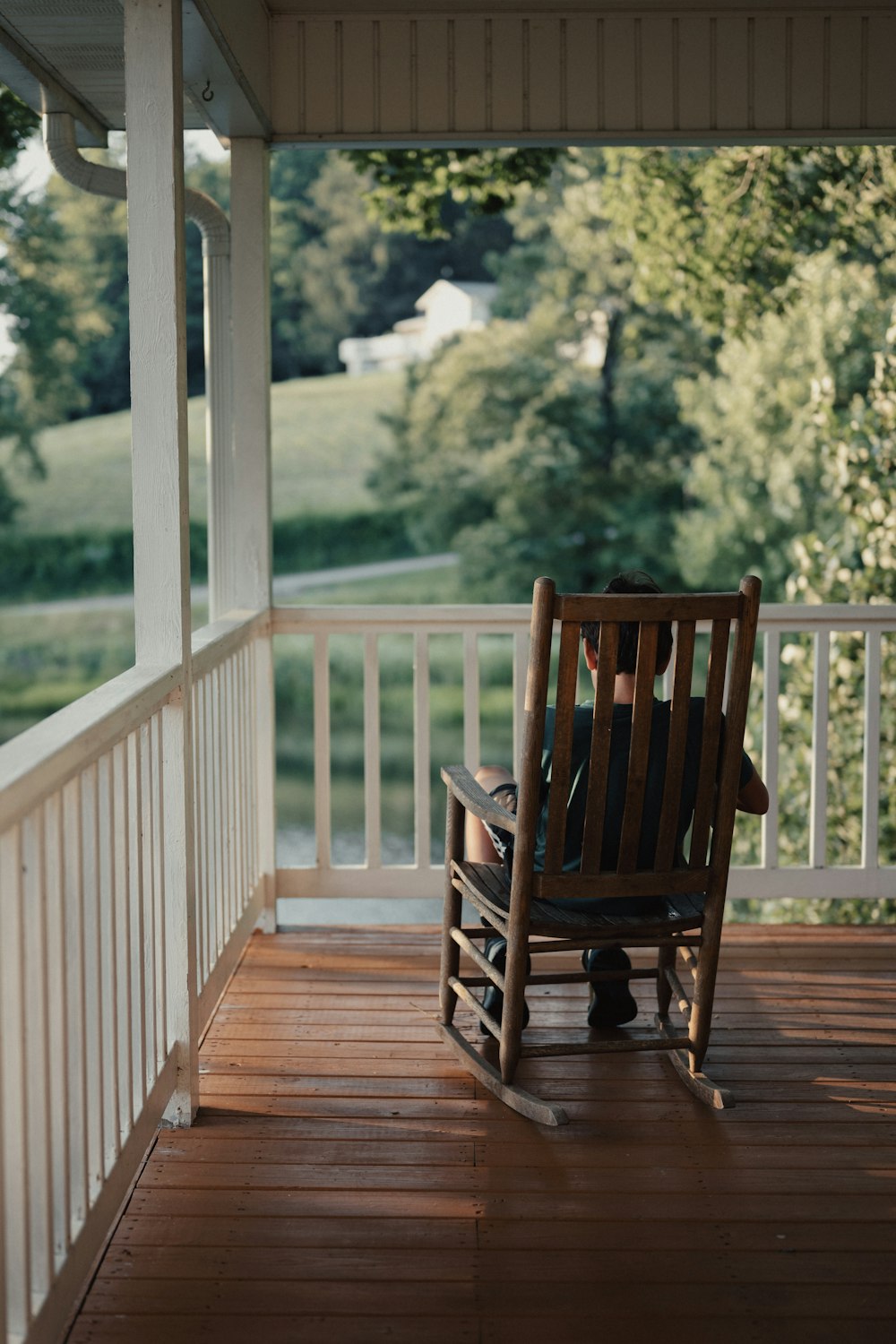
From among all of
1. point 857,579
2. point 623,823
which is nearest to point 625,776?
point 623,823

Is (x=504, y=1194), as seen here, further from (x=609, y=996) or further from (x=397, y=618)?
(x=397, y=618)

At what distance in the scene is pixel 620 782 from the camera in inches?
119

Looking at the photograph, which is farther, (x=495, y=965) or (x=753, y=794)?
(x=495, y=965)

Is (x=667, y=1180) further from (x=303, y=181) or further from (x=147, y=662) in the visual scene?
(x=303, y=181)

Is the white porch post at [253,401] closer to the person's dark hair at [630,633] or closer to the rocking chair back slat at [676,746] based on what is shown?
the person's dark hair at [630,633]

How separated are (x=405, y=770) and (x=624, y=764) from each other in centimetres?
1396

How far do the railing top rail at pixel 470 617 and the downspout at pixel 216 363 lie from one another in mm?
254

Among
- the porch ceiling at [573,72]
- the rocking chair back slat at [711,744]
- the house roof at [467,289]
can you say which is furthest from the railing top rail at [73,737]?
the house roof at [467,289]

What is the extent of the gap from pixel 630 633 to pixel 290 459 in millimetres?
17710

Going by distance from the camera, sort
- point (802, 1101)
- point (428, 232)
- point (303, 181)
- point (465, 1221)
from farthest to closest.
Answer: point (303, 181), point (428, 232), point (802, 1101), point (465, 1221)

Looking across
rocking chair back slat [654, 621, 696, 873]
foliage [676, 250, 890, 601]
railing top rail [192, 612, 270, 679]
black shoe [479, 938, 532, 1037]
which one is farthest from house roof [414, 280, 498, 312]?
rocking chair back slat [654, 621, 696, 873]

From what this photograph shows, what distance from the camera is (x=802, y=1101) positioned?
313 cm

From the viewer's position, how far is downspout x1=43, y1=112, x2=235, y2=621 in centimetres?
403

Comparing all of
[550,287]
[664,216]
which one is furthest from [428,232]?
[550,287]
